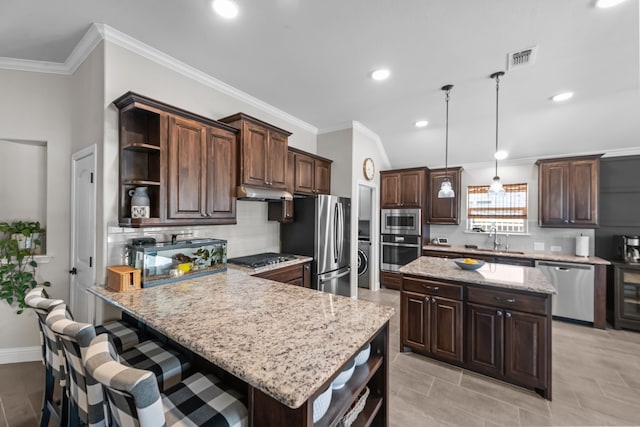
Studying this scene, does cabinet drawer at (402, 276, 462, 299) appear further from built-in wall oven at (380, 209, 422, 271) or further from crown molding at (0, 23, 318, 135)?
crown molding at (0, 23, 318, 135)

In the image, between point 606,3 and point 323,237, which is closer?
point 606,3

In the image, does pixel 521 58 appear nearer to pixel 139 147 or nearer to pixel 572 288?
pixel 572 288

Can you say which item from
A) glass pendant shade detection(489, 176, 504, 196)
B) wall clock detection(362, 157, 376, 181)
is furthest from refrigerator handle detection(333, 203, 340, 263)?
glass pendant shade detection(489, 176, 504, 196)

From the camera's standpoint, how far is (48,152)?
2598 mm

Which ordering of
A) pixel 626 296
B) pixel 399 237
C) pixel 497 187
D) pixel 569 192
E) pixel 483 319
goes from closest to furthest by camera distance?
1. pixel 483 319
2. pixel 497 187
3. pixel 626 296
4. pixel 569 192
5. pixel 399 237

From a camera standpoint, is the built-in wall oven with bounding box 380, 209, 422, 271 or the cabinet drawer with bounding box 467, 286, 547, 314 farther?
the built-in wall oven with bounding box 380, 209, 422, 271

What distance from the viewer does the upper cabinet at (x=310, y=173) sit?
3795 mm

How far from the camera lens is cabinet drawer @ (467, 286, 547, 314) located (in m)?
2.10

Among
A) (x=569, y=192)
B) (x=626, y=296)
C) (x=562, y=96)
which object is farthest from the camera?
(x=569, y=192)

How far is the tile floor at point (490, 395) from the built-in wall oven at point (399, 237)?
7.76 ft

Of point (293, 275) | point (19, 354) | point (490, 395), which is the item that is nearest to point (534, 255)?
point (490, 395)

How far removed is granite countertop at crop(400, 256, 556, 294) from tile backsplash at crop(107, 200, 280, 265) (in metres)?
1.94

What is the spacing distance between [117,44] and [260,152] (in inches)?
58.4

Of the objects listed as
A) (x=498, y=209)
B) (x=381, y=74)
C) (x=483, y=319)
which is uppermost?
(x=381, y=74)
